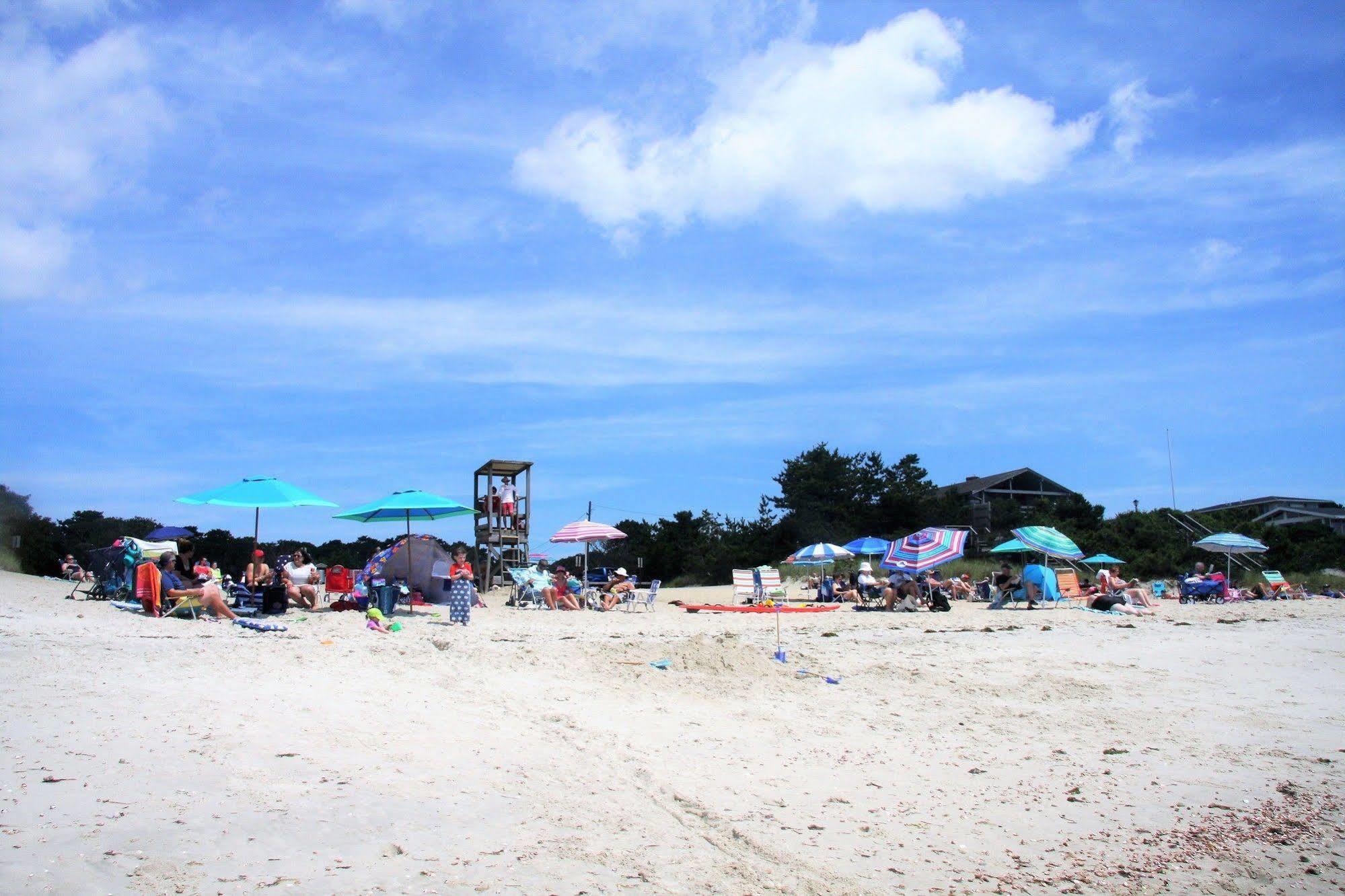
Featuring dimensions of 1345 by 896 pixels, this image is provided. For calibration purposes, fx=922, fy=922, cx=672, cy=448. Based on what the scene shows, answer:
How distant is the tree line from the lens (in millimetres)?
28844

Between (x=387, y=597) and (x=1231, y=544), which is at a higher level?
(x=1231, y=544)

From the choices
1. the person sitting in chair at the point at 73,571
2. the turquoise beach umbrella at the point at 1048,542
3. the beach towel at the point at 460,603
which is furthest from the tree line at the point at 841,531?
the beach towel at the point at 460,603

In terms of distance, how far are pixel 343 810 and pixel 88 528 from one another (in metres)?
27.6

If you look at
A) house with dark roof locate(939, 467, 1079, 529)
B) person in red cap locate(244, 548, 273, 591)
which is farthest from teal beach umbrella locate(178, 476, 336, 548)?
house with dark roof locate(939, 467, 1079, 529)

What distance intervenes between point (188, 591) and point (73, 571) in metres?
13.3

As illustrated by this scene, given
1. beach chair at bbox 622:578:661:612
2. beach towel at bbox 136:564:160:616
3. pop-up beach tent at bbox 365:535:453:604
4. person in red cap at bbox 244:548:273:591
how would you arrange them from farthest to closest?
beach chair at bbox 622:578:661:612
pop-up beach tent at bbox 365:535:453:604
person in red cap at bbox 244:548:273:591
beach towel at bbox 136:564:160:616

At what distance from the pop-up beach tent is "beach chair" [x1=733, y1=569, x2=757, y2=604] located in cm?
695

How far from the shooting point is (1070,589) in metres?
19.5

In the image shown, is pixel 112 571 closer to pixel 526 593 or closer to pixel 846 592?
pixel 526 593

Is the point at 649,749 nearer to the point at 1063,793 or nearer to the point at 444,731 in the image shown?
the point at 444,731

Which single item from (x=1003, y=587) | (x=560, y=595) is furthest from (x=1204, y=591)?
(x=560, y=595)

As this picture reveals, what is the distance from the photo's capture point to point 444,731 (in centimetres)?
552

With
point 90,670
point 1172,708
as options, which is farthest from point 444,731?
point 1172,708

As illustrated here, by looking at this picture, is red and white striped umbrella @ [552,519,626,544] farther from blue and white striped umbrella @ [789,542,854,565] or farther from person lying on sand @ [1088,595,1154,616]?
person lying on sand @ [1088,595,1154,616]
